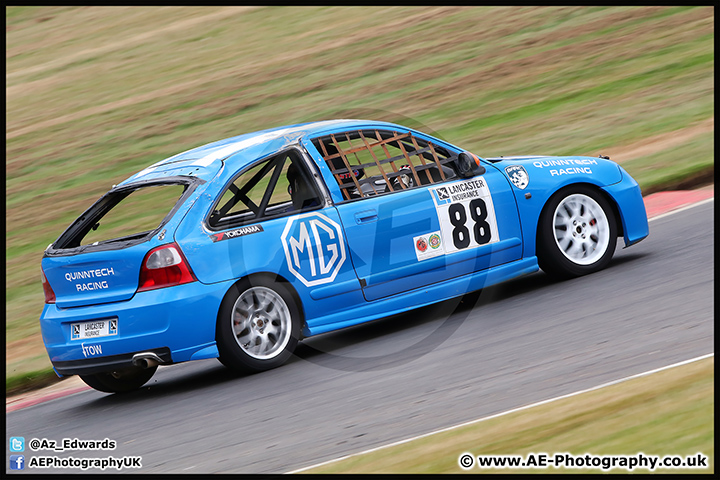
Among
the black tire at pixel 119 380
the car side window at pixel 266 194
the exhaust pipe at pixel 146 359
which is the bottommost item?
the black tire at pixel 119 380

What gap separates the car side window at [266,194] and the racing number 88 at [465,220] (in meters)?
1.17

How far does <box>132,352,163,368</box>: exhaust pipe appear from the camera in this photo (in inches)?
257

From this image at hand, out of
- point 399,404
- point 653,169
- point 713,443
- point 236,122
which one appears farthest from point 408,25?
point 713,443

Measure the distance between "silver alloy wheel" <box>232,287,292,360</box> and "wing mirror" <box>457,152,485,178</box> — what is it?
1931mm

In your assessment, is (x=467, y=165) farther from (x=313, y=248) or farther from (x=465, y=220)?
(x=313, y=248)

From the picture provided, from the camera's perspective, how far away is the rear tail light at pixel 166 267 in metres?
6.56

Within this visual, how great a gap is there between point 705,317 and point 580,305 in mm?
1201

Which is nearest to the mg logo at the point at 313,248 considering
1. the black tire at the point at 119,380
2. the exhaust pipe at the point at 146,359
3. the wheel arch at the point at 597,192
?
the exhaust pipe at the point at 146,359

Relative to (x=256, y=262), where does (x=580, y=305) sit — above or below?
below

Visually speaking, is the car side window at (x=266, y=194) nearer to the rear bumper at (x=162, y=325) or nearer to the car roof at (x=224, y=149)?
the car roof at (x=224, y=149)

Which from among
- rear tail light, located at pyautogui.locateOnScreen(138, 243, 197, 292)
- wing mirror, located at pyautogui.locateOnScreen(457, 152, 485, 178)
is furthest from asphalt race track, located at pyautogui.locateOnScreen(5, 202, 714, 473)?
wing mirror, located at pyautogui.locateOnScreen(457, 152, 485, 178)

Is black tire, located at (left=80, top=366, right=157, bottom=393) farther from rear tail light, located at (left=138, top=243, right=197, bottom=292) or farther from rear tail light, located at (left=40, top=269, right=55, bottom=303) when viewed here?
rear tail light, located at (left=138, top=243, right=197, bottom=292)

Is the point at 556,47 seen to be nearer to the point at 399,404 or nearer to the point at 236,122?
the point at 236,122

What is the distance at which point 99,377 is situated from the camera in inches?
291
